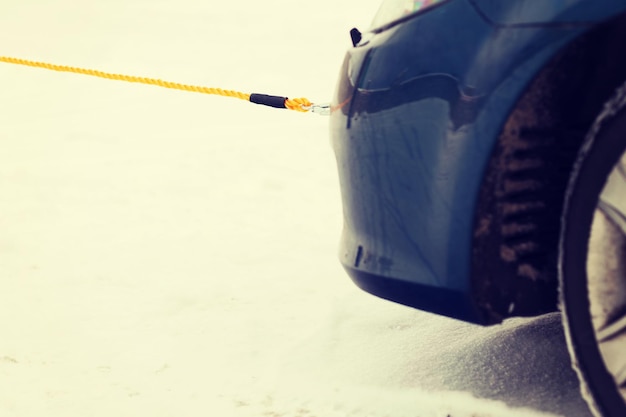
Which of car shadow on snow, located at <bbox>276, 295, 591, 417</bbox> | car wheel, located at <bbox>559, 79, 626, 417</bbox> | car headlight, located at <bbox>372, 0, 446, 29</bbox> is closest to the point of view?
car wheel, located at <bbox>559, 79, 626, 417</bbox>

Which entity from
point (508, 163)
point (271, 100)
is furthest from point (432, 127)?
point (271, 100)

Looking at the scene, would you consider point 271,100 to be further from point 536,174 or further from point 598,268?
point 598,268

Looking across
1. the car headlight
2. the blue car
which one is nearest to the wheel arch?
the blue car

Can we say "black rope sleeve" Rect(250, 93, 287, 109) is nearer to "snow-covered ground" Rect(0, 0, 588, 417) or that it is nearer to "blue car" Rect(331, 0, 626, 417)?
"snow-covered ground" Rect(0, 0, 588, 417)

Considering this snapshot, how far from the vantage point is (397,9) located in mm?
1624

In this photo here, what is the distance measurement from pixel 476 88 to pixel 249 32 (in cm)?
564

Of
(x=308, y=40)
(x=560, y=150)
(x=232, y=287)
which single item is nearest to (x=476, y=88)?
(x=560, y=150)

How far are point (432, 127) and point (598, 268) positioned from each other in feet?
1.38

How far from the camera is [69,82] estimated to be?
19.6ft

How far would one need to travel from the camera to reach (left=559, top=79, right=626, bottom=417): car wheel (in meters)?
1.30

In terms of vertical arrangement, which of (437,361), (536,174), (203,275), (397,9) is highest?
(397,9)

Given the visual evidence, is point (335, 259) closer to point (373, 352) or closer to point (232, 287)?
point (232, 287)

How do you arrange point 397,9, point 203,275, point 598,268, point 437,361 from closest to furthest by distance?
point 598,268
point 397,9
point 437,361
point 203,275

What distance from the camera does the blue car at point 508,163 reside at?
131 centimetres
